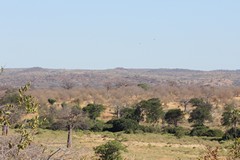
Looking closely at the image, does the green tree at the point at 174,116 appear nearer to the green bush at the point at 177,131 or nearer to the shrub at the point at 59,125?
the green bush at the point at 177,131

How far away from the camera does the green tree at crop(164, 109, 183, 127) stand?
1795 inches

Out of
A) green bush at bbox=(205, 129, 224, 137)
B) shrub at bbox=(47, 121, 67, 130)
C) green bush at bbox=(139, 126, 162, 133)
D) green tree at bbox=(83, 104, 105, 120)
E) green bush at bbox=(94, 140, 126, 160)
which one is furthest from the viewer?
green tree at bbox=(83, 104, 105, 120)

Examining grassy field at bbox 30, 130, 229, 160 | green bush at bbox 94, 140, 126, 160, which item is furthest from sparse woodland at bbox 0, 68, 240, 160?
grassy field at bbox 30, 130, 229, 160

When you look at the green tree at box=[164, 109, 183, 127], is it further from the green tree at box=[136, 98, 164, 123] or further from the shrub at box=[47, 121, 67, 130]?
the shrub at box=[47, 121, 67, 130]

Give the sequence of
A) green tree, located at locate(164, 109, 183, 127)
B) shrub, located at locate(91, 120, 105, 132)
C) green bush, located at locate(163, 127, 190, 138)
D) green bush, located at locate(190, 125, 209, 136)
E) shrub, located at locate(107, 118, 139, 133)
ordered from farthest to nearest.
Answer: green tree, located at locate(164, 109, 183, 127) → shrub, located at locate(91, 120, 105, 132) → shrub, located at locate(107, 118, 139, 133) → green bush, located at locate(190, 125, 209, 136) → green bush, located at locate(163, 127, 190, 138)

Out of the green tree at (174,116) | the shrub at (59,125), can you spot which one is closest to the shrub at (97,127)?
the shrub at (59,125)

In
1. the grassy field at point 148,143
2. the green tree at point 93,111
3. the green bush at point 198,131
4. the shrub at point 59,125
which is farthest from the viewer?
the green tree at point 93,111

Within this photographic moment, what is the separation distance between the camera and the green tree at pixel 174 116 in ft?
150

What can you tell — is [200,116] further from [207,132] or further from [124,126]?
[124,126]

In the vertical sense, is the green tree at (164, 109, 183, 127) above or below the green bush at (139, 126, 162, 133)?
above

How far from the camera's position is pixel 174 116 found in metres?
45.7

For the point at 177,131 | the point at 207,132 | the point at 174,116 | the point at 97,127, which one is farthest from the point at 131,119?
the point at 207,132

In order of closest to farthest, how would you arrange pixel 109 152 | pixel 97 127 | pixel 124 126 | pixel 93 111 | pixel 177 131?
pixel 109 152 < pixel 177 131 < pixel 124 126 < pixel 97 127 < pixel 93 111

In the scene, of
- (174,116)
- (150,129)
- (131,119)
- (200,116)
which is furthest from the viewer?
(200,116)
